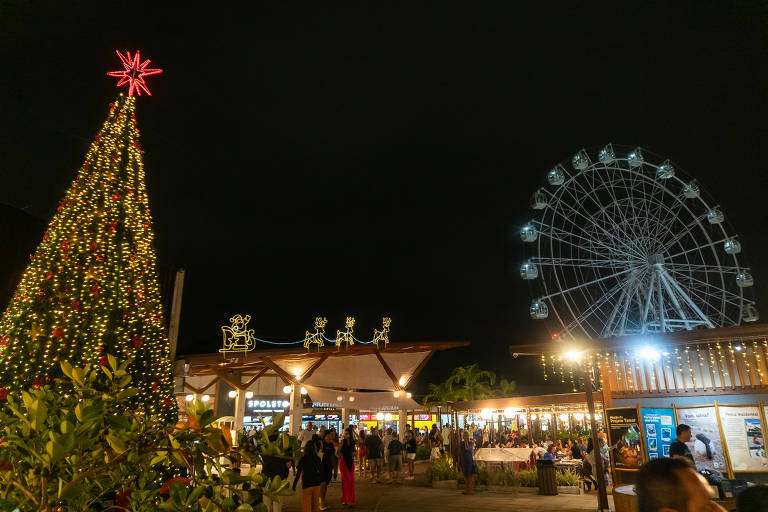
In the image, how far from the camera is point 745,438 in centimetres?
921

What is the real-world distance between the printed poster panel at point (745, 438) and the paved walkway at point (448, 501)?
2.90m

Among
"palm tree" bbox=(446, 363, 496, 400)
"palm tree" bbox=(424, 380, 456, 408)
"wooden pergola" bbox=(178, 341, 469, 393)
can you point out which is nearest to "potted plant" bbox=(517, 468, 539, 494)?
"wooden pergola" bbox=(178, 341, 469, 393)

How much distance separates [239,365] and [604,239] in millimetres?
16288

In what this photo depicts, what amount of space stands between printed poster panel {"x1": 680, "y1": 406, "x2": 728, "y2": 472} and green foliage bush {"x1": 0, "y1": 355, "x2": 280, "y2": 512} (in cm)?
1016

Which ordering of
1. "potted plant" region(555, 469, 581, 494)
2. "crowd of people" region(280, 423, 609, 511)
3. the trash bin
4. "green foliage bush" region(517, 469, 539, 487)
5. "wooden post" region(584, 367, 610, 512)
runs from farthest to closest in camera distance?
"green foliage bush" region(517, 469, 539, 487)
"potted plant" region(555, 469, 581, 494)
the trash bin
"wooden post" region(584, 367, 610, 512)
"crowd of people" region(280, 423, 609, 511)

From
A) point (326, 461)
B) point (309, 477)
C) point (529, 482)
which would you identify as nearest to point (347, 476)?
point (326, 461)

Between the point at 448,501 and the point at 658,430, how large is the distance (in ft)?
16.2

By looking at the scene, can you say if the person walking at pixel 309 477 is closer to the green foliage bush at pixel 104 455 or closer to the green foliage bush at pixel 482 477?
the green foliage bush at pixel 482 477

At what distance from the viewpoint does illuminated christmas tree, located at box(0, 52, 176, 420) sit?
24.0ft

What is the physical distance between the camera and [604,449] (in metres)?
13.1

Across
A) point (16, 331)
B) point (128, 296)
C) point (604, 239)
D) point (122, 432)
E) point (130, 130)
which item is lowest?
point (122, 432)

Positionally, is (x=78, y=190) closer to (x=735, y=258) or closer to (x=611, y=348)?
(x=611, y=348)

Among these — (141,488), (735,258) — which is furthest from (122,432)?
(735,258)

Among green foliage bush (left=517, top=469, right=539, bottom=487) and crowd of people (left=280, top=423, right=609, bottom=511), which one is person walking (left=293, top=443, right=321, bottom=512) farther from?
green foliage bush (left=517, top=469, right=539, bottom=487)
